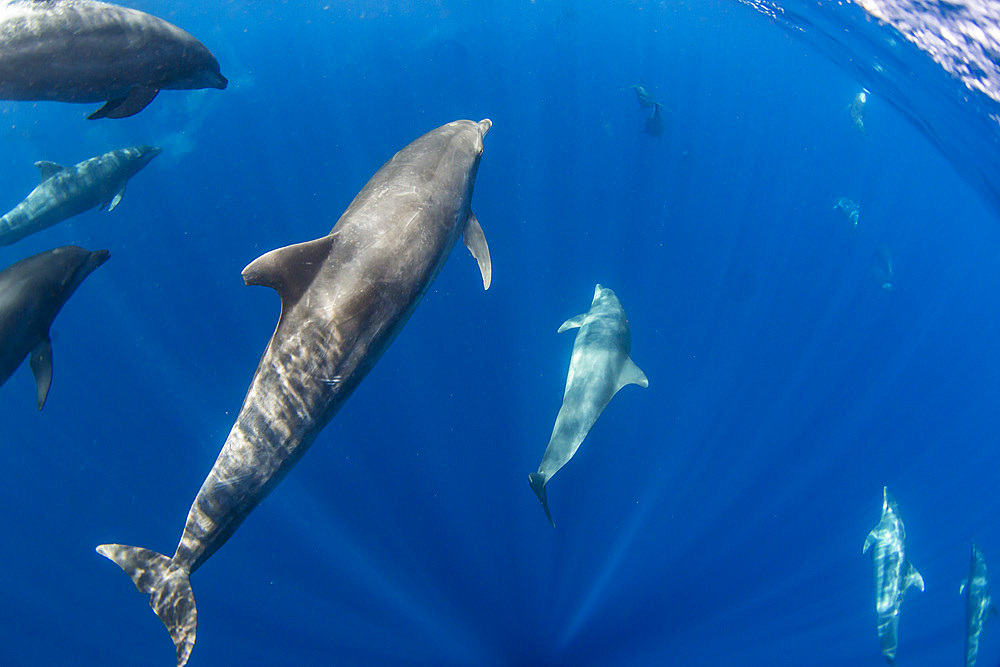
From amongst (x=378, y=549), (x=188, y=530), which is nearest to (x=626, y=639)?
(x=378, y=549)

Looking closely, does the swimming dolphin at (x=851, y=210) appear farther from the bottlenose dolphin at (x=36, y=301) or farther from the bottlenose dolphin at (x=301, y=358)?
the bottlenose dolphin at (x=36, y=301)

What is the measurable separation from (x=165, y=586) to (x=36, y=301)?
3.59m

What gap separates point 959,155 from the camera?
20297 millimetres

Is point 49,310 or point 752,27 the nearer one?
point 49,310

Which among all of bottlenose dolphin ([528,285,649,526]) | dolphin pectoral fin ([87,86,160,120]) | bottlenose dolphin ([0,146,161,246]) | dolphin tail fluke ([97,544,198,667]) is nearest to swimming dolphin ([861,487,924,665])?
bottlenose dolphin ([528,285,649,526])

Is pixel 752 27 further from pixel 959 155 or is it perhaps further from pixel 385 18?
pixel 385 18

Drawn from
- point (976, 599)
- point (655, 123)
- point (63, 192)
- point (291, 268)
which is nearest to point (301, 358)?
point (291, 268)

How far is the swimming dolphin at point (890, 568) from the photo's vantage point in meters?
11.5

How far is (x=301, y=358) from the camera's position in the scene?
13.3ft

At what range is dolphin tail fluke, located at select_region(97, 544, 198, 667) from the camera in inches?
166

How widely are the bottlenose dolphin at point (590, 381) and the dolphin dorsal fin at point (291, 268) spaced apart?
13.9 feet

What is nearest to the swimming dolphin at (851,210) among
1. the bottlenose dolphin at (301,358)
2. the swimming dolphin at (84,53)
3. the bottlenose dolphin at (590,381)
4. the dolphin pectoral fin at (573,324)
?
the bottlenose dolphin at (590,381)

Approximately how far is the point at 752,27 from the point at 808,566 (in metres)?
30.7

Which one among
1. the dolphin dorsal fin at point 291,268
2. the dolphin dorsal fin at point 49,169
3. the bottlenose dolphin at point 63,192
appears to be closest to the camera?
the dolphin dorsal fin at point 291,268
